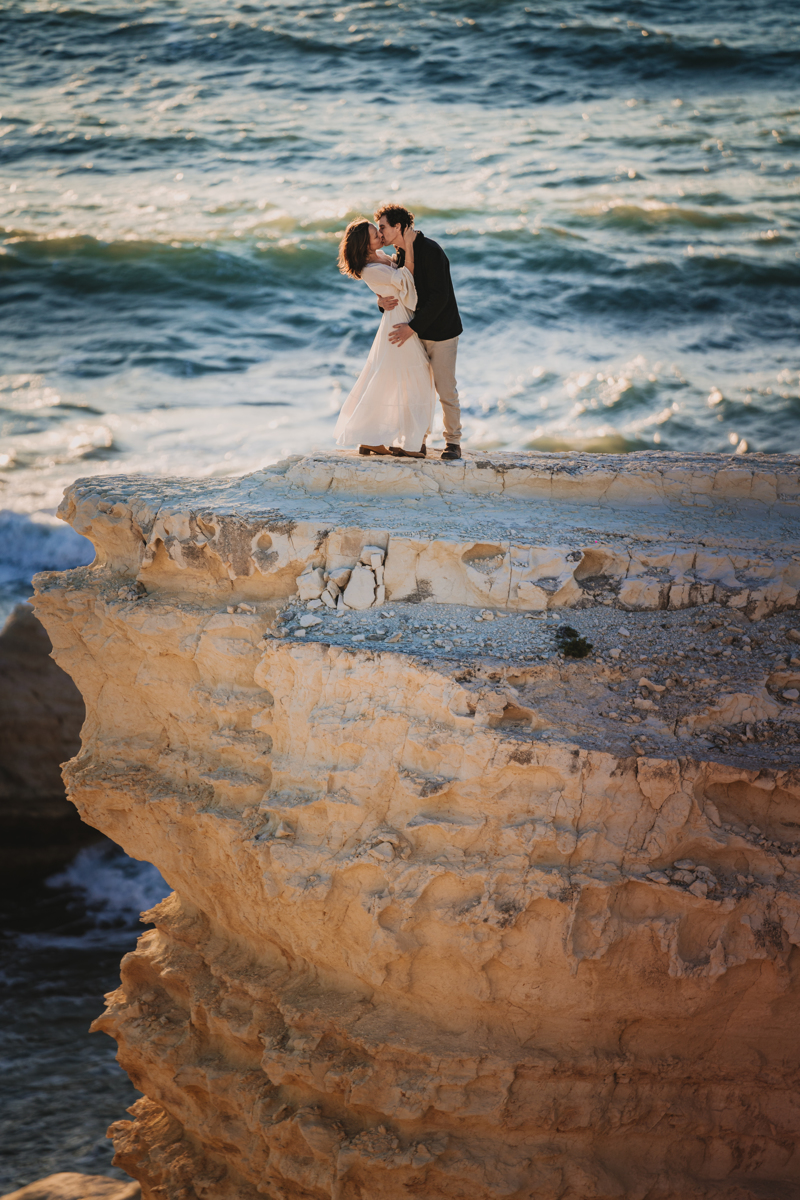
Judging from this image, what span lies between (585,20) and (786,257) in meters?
7.53

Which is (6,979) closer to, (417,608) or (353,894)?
(353,894)

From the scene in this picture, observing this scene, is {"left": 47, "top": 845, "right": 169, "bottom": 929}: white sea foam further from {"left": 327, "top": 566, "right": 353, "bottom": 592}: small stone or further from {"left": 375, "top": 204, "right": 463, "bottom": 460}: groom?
{"left": 375, "top": 204, "right": 463, "bottom": 460}: groom

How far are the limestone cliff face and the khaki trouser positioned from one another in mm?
941

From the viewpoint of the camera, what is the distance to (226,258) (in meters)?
14.6

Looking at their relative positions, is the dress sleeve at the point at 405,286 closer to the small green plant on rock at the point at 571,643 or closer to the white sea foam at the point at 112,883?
the small green plant on rock at the point at 571,643

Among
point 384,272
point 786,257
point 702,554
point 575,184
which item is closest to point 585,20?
point 575,184

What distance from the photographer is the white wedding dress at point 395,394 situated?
4934 millimetres

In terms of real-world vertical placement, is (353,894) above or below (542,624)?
below

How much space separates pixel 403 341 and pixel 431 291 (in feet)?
1.02

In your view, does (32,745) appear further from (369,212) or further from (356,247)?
(369,212)

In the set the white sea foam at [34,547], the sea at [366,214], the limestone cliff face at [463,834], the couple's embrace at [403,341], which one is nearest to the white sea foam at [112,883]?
the limestone cliff face at [463,834]

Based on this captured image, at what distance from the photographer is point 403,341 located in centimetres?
488

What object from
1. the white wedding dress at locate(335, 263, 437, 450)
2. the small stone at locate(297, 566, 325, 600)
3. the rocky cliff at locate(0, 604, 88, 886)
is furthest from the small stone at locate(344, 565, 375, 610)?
the rocky cliff at locate(0, 604, 88, 886)

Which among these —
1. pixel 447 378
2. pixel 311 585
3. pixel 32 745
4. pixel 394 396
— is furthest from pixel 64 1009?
pixel 447 378
